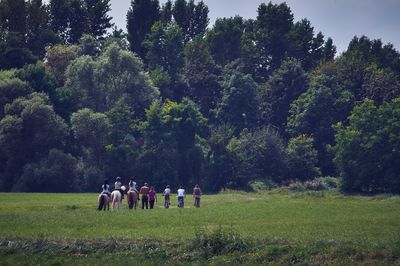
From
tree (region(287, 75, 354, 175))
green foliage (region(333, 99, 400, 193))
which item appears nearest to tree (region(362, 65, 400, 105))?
tree (region(287, 75, 354, 175))

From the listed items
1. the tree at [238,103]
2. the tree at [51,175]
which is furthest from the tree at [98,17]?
the tree at [51,175]

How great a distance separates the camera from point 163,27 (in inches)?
4668

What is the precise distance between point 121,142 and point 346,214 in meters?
45.9

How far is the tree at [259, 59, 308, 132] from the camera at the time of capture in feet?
350

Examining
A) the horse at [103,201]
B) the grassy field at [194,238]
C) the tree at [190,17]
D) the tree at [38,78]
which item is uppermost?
the tree at [190,17]

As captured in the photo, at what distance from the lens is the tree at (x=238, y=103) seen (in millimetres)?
102812

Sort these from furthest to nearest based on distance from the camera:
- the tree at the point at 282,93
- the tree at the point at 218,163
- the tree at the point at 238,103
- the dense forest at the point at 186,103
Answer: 1. the tree at the point at 282,93
2. the tree at the point at 238,103
3. the tree at the point at 218,163
4. the dense forest at the point at 186,103

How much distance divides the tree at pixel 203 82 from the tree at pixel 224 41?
7550 millimetres

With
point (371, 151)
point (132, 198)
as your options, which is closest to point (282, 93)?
point (371, 151)

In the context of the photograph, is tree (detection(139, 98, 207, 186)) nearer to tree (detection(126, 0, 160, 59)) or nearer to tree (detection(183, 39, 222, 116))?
tree (detection(183, 39, 222, 116))

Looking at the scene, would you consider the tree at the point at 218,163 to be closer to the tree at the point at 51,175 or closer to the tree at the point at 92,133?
the tree at the point at 92,133

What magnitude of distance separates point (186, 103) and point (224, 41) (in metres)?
34.4

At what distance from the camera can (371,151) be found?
3041 inches

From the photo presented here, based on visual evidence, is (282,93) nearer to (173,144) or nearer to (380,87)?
(380,87)
